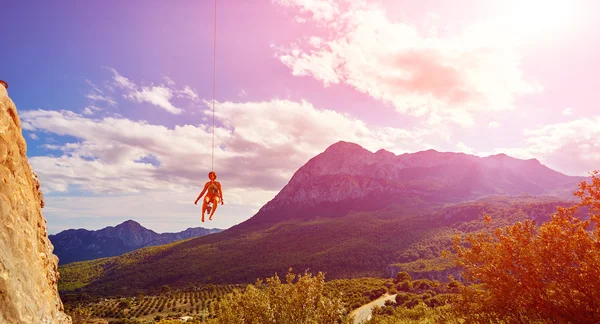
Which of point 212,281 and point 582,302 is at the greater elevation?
point 582,302

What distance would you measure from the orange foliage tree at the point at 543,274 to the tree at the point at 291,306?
4.58 metres

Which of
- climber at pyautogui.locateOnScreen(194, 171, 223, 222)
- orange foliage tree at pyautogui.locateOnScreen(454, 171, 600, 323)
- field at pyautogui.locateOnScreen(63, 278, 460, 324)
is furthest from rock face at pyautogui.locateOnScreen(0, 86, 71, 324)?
field at pyautogui.locateOnScreen(63, 278, 460, 324)

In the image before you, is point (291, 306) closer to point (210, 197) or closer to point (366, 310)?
point (210, 197)

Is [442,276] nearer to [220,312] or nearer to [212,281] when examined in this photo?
[212,281]

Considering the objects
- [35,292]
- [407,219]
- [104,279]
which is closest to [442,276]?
[407,219]

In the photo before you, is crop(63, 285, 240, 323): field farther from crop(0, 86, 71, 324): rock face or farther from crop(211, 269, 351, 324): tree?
crop(0, 86, 71, 324): rock face

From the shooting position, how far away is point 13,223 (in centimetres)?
736

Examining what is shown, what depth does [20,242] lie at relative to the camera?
24.7 feet

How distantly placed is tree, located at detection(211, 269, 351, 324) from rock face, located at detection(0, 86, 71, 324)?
21.8 feet

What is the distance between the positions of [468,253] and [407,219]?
571 feet

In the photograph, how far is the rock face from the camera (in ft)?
21.1

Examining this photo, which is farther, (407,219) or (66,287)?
(407,219)

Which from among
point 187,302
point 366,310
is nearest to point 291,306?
point 366,310

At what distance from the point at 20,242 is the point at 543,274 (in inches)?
569
